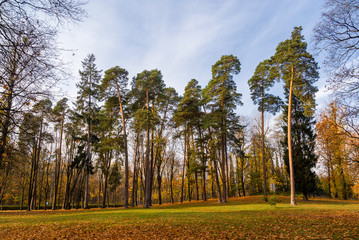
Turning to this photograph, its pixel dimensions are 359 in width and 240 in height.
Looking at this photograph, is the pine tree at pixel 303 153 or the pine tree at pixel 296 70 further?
the pine tree at pixel 303 153

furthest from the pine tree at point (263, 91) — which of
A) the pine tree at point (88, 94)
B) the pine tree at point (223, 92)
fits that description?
the pine tree at point (88, 94)

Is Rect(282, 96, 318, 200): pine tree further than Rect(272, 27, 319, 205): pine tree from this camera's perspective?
Yes

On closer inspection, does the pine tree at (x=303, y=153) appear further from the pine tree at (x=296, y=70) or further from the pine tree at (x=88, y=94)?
the pine tree at (x=88, y=94)

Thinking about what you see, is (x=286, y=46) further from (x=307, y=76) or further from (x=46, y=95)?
(x=46, y=95)

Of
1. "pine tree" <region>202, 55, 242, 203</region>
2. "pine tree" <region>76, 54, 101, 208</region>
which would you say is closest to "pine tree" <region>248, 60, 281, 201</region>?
"pine tree" <region>202, 55, 242, 203</region>

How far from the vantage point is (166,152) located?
34.9 metres

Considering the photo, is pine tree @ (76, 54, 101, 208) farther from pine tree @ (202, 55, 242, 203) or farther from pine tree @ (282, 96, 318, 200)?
pine tree @ (282, 96, 318, 200)

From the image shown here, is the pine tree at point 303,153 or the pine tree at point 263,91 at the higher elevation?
the pine tree at point 263,91

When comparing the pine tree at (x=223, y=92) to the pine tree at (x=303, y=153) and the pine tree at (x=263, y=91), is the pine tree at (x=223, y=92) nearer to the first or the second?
the pine tree at (x=263, y=91)

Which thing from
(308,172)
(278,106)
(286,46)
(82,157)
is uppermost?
(286,46)

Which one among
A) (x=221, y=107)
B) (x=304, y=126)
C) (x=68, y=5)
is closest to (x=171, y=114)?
(x=221, y=107)

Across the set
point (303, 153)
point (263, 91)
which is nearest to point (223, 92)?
point (263, 91)

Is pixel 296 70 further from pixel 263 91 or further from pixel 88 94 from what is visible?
pixel 88 94

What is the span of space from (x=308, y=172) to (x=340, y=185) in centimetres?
811
